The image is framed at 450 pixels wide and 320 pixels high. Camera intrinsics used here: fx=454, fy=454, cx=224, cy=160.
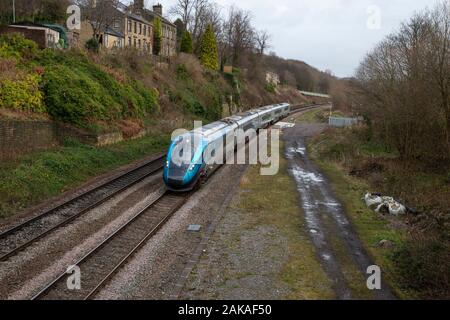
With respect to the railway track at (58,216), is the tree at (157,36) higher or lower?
higher

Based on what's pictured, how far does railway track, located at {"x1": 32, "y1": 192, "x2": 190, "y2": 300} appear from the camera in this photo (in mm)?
9961

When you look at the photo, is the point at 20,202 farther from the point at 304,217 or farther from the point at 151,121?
the point at 151,121

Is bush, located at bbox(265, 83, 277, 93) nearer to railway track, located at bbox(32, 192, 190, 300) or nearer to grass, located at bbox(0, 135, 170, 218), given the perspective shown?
grass, located at bbox(0, 135, 170, 218)

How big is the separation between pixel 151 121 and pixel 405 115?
17804mm

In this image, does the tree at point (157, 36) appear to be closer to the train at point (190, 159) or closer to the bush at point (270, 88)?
the bush at point (270, 88)

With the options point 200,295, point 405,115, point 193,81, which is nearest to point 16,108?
point 200,295

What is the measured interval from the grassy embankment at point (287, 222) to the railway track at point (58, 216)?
5.28 m

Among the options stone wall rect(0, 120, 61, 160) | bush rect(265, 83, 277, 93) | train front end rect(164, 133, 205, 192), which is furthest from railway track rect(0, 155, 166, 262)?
bush rect(265, 83, 277, 93)

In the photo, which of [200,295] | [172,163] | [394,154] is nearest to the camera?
[200,295]

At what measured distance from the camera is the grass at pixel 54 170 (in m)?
16.1

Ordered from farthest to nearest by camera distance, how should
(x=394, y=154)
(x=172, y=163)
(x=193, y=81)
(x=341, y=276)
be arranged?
(x=193, y=81) → (x=394, y=154) → (x=172, y=163) → (x=341, y=276)

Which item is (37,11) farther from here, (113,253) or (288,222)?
(113,253)

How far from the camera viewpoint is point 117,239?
13.4 m

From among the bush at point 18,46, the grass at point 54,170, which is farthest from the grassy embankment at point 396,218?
the bush at point 18,46
